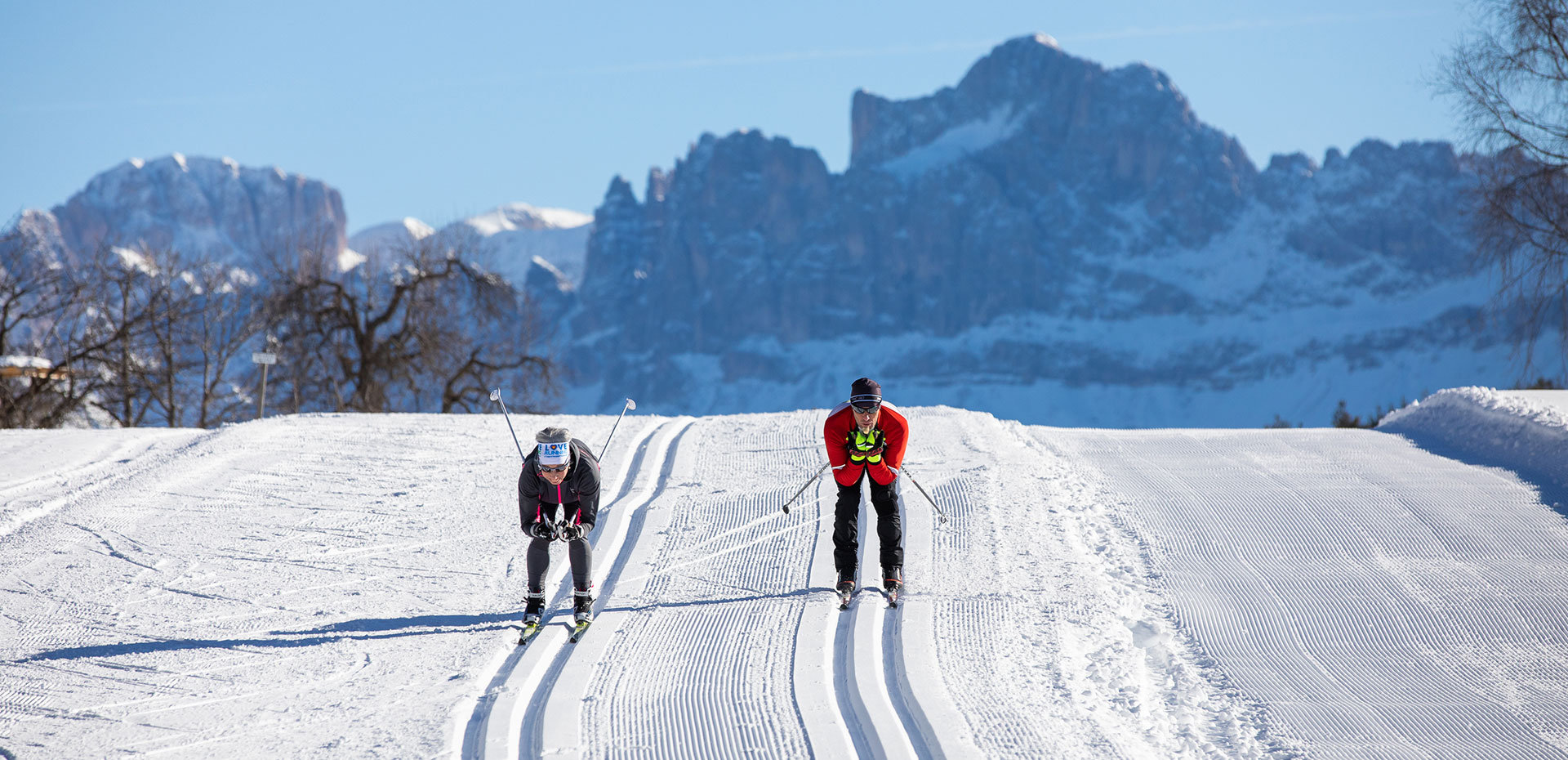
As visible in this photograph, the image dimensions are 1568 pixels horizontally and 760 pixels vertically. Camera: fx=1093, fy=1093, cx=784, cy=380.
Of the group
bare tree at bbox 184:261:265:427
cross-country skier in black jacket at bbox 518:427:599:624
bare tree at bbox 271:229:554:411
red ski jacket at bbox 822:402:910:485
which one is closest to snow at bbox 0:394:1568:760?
cross-country skier in black jacket at bbox 518:427:599:624

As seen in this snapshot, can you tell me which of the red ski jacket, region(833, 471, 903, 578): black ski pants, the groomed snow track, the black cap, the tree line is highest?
the tree line

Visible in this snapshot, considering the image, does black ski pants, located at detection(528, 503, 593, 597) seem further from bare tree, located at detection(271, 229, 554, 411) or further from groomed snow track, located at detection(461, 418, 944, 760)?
bare tree, located at detection(271, 229, 554, 411)

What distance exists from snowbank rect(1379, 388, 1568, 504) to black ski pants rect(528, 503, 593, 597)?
311 inches

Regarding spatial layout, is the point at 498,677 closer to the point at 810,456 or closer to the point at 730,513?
the point at 730,513

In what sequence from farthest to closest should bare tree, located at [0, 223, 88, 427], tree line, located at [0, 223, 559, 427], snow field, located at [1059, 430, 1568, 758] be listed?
tree line, located at [0, 223, 559, 427] → bare tree, located at [0, 223, 88, 427] → snow field, located at [1059, 430, 1568, 758]

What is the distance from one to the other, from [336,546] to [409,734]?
3.83m

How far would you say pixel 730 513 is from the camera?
9336mm

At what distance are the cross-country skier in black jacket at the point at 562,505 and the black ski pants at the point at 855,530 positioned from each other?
5.20 feet

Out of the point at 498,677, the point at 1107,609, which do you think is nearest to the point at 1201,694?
the point at 1107,609

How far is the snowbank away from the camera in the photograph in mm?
9820

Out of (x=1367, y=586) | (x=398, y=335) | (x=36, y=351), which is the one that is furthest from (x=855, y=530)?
(x=36, y=351)

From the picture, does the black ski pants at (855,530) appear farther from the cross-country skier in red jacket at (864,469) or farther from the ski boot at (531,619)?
the ski boot at (531,619)

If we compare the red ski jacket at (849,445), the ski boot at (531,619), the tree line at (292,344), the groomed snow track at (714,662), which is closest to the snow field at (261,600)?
the ski boot at (531,619)

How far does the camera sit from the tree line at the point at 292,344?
22.6 meters
